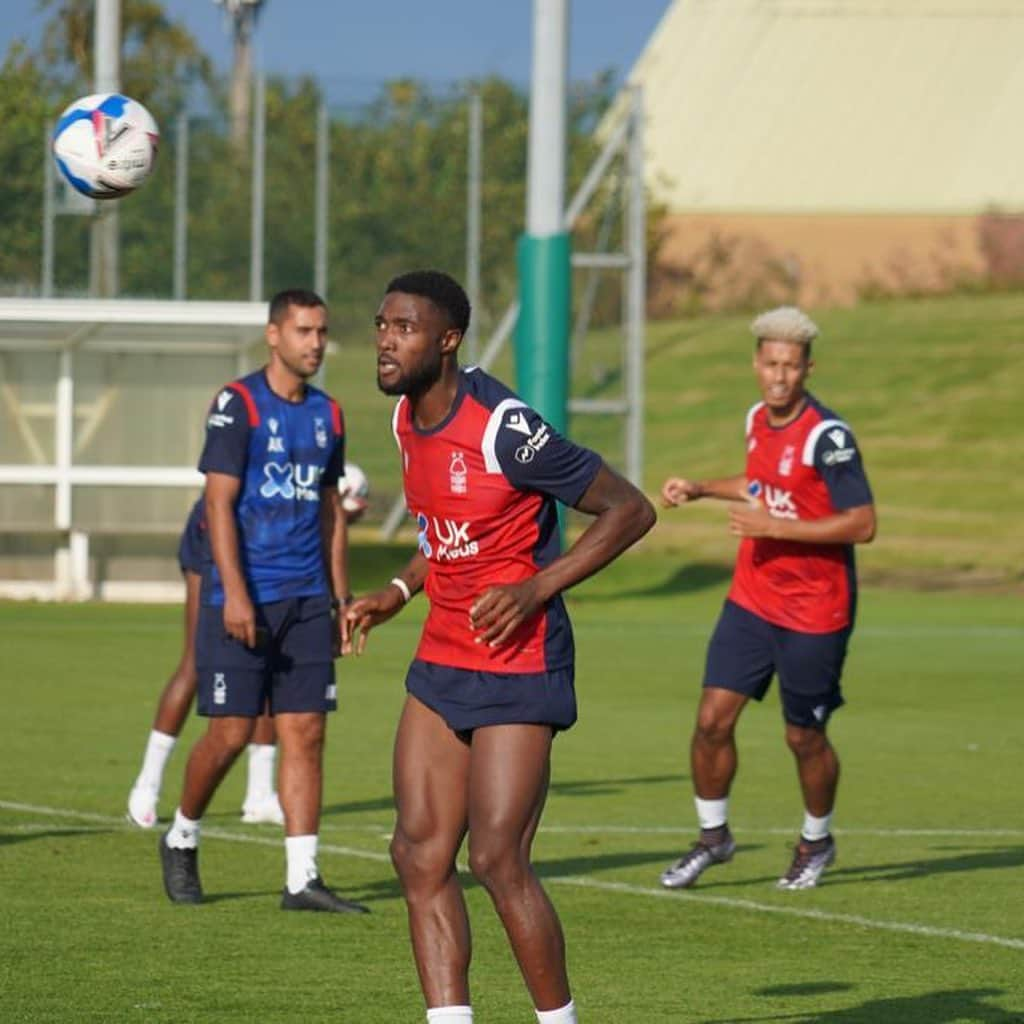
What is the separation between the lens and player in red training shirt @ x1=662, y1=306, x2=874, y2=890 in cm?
1059

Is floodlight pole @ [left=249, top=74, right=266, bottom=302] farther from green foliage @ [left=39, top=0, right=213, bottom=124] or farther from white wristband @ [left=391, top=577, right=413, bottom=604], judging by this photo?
white wristband @ [left=391, top=577, right=413, bottom=604]

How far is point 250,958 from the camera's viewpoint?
891 cm

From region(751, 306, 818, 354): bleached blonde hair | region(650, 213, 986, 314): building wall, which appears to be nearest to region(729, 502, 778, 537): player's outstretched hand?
region(751, 306, 818, 354): bleached blonde hair

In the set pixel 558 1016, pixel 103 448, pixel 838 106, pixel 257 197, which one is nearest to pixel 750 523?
pixel 558 1016

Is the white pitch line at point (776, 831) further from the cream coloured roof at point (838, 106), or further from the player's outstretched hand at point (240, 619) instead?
the cream coloured roof at point (838, 106)

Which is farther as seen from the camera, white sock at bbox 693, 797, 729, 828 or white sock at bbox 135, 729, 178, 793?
white sock at bbox 135, 729, 178, 793

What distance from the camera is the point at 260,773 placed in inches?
489

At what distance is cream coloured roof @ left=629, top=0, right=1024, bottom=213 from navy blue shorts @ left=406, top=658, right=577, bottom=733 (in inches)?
2097

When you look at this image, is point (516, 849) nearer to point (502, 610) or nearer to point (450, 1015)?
point (450, 1015)

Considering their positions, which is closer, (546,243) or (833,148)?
(546,243)

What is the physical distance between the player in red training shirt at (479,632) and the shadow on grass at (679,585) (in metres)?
20.4

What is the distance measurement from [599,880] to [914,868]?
145cm

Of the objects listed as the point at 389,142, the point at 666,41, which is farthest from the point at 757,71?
the point at 389,142

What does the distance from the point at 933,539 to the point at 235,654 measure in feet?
95.8
